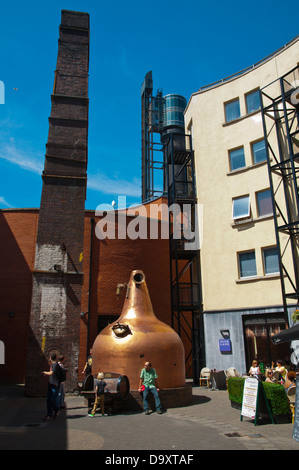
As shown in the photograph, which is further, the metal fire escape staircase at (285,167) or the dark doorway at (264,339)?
the metal fire escape staircase at (285,167)

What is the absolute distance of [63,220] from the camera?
1722cm

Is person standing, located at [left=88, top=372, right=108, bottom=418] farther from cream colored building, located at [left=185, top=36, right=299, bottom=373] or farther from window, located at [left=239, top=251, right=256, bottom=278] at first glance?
window, located at [left=239, top=251, right=256, bottom=278]

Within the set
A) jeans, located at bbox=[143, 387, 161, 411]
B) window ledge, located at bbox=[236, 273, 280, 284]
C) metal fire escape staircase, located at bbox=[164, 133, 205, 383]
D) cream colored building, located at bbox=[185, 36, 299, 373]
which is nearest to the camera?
jeans, located at bbox=[143, 387, 161, 411]

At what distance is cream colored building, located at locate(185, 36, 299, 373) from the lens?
18266 millimetres

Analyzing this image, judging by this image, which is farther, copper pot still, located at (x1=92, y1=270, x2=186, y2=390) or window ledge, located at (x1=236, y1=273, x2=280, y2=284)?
window ledge, located at (x1=236, y1=273, x2=280, y2=284)

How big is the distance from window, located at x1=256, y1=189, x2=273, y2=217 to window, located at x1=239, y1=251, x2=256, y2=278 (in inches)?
85.7

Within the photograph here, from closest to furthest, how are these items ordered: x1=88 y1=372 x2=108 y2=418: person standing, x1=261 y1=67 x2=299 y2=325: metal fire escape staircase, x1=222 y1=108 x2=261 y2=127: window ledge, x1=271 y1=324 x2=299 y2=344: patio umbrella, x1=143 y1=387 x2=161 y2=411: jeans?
x1=271 y1=324 x2=299 y2=344: patio umbrella → x1=88 y1=372 x2=108 y2=418: person standing → x1=143 y1=387 x2=161 y2=411: jeans → x1=261 y1=67 x2=299 y2=325: metal fire escape staircase → x1=222 y1=108 x2=261 y2=127: window ledge

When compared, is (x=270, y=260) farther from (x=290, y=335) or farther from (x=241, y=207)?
(x=290, y=335)

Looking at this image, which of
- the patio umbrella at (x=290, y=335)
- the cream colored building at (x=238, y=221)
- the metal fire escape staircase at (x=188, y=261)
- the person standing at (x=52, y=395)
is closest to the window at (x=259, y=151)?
the cream colored building at (x=238, y=221)

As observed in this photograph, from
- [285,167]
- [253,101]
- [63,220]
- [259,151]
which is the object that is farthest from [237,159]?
[63,220]

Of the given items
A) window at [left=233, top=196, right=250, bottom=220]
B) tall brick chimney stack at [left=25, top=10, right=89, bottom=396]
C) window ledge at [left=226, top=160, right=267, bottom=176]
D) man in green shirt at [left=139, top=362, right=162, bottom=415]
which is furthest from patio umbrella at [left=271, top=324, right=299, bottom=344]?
window ledge at [left=226, top=160, right=267, bottom=176]

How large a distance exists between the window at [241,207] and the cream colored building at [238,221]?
0.9 inches

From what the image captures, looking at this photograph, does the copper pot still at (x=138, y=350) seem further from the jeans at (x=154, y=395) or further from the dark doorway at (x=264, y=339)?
the dark doorway at (x=264, y=339)

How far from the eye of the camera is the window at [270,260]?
18.4m
